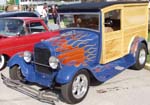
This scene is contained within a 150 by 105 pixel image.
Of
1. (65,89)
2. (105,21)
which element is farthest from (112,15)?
(65,89)

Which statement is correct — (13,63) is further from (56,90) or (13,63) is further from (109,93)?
(109,93)

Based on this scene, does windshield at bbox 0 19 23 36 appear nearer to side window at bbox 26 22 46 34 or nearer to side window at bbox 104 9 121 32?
side window at bbox 26 22 46 34

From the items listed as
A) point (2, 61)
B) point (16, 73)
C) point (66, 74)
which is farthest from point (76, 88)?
point (2, 61)

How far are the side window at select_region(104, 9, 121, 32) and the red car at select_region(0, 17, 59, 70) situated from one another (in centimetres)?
207

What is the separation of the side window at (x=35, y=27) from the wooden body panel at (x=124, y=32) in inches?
136

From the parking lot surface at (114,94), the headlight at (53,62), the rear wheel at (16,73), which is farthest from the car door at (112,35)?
the rear wheel at (16,73)

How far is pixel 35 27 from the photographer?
10375 millimetres

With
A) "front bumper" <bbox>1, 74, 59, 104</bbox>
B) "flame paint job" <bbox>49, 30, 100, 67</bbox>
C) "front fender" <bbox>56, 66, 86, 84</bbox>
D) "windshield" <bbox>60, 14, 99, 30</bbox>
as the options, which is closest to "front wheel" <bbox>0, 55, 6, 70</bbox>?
"front bumper" <bbox>1, 74, 59, 104</bbox>

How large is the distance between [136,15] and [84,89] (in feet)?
10.3

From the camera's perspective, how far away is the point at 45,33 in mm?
10203

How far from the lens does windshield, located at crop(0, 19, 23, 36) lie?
991 cm

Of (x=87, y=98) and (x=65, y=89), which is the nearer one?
(x=65, y=89)

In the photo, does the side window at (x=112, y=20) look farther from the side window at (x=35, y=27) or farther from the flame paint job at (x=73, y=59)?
the side window at (x=35, y=27)

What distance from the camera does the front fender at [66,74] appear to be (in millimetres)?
5953
